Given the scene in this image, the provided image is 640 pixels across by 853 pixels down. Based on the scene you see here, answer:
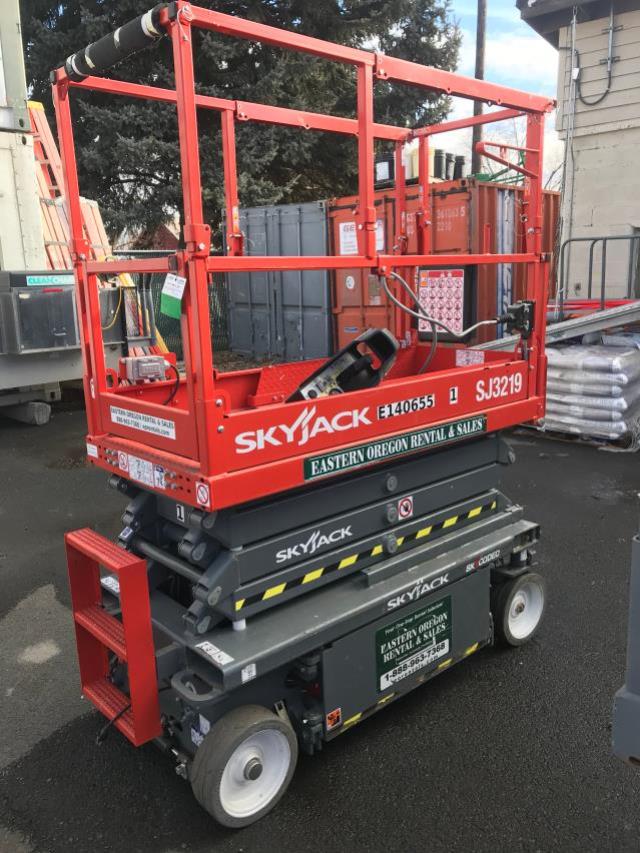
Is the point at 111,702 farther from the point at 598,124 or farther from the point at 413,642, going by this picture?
the point at 598,124

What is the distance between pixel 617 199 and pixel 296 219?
17.3 ft

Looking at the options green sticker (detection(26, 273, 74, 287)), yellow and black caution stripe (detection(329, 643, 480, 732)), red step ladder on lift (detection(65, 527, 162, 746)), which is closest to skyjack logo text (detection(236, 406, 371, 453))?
red step ladder on lift (detection(65, 527, 162, 746))

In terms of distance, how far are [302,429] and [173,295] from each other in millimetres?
739

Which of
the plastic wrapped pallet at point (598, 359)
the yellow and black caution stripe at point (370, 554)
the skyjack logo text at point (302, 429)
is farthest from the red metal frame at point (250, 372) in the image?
the plastic wrapped pallet at point (598, 359)

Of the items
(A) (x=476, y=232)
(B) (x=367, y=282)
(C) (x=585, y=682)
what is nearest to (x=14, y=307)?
(B) (x=367, y=282)

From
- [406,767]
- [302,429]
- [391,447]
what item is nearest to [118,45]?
[302,429]

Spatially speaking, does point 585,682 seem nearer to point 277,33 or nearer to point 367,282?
point 277,33

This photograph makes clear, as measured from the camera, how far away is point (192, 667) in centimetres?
289

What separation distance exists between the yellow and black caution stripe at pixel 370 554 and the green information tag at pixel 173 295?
1.14m

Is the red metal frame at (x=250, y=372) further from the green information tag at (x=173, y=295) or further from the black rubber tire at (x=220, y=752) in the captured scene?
the black rubber tire at (x=220, y=752)

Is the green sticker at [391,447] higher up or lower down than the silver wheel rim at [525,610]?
higher up

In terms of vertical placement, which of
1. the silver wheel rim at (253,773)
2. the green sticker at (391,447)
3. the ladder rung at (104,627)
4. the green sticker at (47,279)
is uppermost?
the green sticker at (47,279)

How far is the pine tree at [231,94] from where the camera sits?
46.6 ft

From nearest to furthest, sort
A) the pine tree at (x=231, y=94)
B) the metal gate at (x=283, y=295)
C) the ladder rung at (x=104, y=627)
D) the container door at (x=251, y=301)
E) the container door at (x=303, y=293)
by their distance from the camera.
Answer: the ladder rung at (x=104, y=627) < the container door at (x=303, y=293) < the metal gate at (x=283, y=295) < the container door at (x=251, y=301) < the pine tree at (x=231, y=94)
